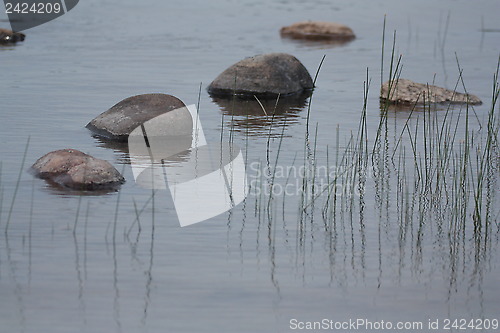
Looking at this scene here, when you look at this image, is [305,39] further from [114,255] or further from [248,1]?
[114,255]

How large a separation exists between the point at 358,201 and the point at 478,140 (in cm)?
242

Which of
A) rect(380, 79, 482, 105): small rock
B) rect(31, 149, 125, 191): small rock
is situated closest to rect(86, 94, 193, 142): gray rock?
rect(31, 149, 125, 191): small rock

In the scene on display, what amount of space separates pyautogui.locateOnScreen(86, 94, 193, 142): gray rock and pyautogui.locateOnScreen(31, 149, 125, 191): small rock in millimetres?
1523

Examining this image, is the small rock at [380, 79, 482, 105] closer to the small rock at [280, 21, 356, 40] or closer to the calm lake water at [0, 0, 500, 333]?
the calm lake water at [0, 0, 500, 333]

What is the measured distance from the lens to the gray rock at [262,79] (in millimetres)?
11969

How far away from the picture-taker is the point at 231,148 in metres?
8.83

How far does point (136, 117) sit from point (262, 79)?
282cm

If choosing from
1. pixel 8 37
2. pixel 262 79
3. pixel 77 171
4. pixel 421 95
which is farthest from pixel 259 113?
pixel 8 37

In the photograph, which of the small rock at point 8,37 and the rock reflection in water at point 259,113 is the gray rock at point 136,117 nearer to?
the rock reflection in water at point 259,113

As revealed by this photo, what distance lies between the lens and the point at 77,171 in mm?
7559

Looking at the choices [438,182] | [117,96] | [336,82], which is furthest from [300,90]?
[438,182]

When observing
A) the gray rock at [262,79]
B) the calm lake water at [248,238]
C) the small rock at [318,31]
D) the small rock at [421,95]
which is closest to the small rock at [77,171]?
the calm lake water at [248,238]

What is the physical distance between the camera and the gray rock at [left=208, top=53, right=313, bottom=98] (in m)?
12.0

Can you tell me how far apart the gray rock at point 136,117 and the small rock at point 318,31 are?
804cm
